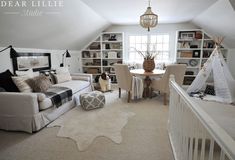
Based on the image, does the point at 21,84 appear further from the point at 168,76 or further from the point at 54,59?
the point at 168,76

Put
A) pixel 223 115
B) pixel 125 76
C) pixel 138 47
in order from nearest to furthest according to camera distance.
Result: pixel 223 115
pixel 125 76
pixel 138 47

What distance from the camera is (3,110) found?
8.20 ft

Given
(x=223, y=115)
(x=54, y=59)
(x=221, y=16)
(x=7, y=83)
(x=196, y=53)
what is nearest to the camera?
(x=223, y=115)

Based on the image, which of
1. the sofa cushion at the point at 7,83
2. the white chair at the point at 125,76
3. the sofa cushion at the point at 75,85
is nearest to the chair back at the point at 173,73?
the white chair at the point at 125,76

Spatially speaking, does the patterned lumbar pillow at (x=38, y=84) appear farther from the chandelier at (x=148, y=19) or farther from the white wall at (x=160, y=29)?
the white wall at (x=160, y=29)

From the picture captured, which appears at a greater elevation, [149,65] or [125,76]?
[149,65]

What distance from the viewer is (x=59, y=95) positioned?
2.96 meters

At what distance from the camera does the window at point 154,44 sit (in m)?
5.69

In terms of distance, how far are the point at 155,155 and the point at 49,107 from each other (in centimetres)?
188

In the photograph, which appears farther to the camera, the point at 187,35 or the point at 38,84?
the point at 187,35

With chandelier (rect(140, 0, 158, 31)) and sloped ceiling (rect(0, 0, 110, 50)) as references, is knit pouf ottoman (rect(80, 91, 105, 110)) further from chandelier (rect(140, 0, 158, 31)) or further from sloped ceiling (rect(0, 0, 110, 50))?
chandelier (rect(140, 0, 158, 31))

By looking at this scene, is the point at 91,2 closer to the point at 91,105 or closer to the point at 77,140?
the point at 91,105

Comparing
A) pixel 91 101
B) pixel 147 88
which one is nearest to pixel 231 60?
pixel 147 88

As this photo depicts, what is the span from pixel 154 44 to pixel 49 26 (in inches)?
146
